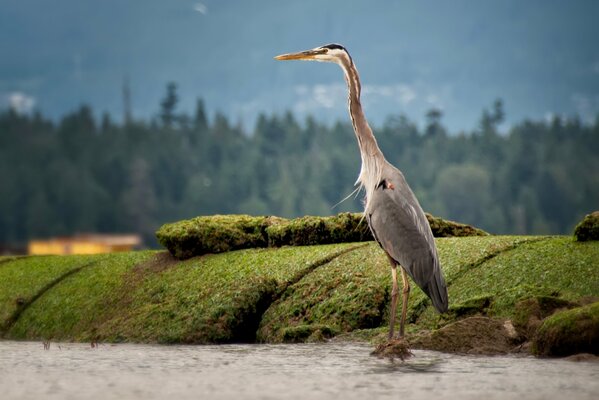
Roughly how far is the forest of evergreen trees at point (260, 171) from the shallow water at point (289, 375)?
10333 centimetres

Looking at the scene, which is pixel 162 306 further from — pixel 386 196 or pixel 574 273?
pixel 574 273

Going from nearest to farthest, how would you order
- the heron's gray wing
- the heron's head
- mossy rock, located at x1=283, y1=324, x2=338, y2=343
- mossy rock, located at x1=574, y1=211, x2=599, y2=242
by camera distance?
the heron's gray wing, the heron's head, mossy rock, located at x1=283, y1=324, x2=338, y2=343, mossy rock, located at x1=574, y1=211, x2=599, y2=242

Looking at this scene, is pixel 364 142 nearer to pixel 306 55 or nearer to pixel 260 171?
pixel 306 55

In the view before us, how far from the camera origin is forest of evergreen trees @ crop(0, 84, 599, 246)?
4729 inches

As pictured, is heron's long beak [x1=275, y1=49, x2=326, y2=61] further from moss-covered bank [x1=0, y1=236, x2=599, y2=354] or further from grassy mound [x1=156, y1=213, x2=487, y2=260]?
grassy mound [x1=156, y1=213, x2=487, y2=260]

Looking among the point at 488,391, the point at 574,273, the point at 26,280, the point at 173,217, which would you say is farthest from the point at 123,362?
the point at 173,217

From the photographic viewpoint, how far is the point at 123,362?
11242 millimetres

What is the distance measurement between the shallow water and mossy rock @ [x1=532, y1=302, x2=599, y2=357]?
0.98 feet

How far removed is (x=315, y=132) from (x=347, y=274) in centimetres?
15371

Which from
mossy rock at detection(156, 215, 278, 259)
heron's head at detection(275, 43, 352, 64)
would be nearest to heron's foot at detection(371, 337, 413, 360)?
heron's head at detection(275, 43, 352, 64)

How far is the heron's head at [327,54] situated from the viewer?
11.8m

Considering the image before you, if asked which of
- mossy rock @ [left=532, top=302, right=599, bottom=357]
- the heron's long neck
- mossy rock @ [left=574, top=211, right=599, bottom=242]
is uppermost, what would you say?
the heron's long neck

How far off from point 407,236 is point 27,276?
361 inches

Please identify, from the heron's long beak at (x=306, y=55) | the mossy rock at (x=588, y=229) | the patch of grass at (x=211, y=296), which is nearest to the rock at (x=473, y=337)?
the mossy rock at (x=588, y=229)
